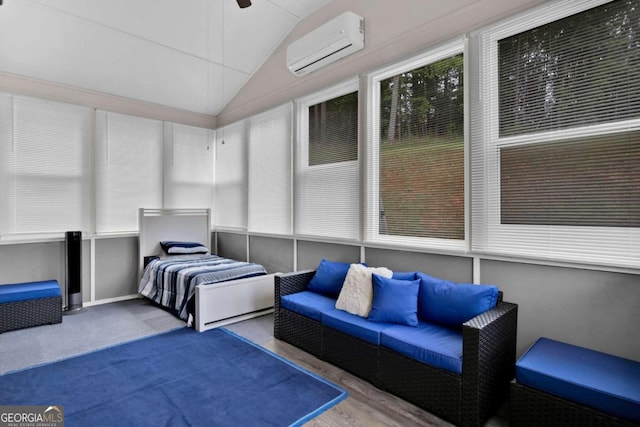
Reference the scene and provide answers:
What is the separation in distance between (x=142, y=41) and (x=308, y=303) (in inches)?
151

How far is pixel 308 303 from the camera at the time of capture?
315 cm

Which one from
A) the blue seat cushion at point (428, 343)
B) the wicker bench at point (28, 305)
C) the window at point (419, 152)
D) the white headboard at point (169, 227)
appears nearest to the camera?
the blue seat cushion at point (428, 343)

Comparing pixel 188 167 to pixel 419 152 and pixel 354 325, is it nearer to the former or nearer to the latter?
pixel 419 152

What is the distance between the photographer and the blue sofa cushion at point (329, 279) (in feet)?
11.0

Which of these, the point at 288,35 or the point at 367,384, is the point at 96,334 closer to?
the point at 367,384

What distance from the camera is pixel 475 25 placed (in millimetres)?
Answer: 2793

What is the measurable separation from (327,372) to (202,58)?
435cm

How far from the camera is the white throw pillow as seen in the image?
282 centimetres

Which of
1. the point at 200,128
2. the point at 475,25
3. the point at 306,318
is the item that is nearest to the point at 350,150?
the point at 475,25

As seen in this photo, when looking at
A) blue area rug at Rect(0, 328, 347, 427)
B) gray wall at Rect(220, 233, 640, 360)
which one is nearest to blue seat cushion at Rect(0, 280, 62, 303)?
blue area rug at Rect(0, 328, 347, 427)

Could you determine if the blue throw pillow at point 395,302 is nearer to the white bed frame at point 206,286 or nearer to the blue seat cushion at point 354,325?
the blue seat cushion at point 354,325

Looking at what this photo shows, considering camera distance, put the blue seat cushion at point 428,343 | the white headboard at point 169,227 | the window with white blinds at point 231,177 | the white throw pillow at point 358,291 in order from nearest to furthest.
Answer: the blue seat cushion at point 428,343 → the white throw pillow at point 358,291 → the white headboard at point 169,227 → the window with white blinds at point 231,177

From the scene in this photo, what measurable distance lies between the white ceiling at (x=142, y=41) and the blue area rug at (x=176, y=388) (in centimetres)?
354

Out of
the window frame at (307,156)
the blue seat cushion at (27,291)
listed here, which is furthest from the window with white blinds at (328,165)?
the blue seat cushion at (27,291)
